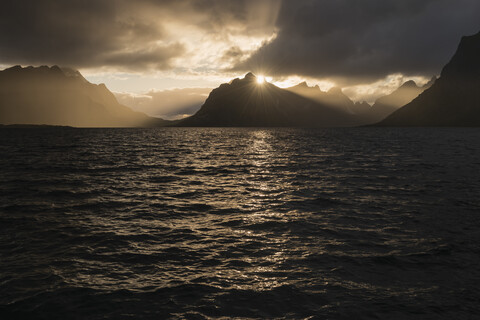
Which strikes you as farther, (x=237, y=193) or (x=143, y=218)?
(x=237, y=193)

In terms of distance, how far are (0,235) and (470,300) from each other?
18358mm

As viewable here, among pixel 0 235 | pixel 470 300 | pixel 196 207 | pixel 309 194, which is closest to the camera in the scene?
pixel 470 300

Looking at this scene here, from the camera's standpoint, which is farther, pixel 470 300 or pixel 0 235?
pixel 0 235

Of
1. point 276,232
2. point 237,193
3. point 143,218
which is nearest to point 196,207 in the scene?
point 143,218

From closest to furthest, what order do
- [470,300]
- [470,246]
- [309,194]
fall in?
[470,300] < [470,246] < [309,194]

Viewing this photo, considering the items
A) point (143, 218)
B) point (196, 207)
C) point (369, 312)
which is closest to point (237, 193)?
point (196, 207)

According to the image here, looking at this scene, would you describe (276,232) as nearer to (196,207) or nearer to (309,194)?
(196,207)

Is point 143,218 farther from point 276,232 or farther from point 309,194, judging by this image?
point 309,194

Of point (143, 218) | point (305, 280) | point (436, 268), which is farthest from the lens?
point (143, 218)

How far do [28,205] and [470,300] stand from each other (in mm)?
22660

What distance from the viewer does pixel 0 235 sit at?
541 inches

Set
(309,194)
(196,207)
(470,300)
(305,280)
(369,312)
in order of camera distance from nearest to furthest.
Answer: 1. (369,312)
2. (470,300)
3. (305,280)
4. (196,207)
5. (309,194)

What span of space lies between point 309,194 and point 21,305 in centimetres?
1816

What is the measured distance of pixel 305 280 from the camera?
980cm
